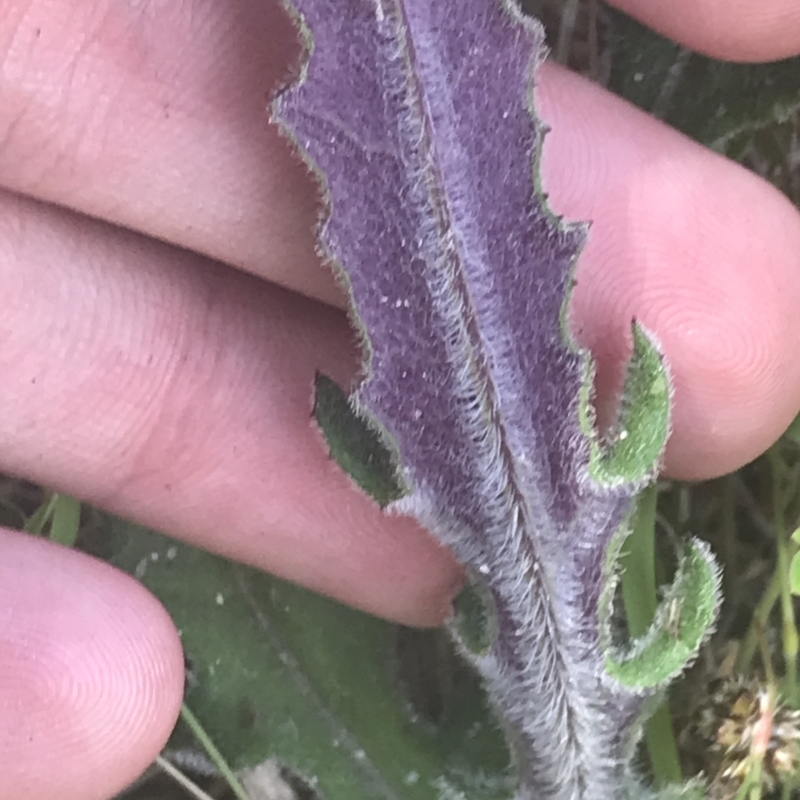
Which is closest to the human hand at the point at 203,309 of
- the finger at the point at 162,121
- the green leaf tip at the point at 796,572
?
the finger at the point at 162,121

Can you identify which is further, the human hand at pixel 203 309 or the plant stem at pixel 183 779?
the plant stem at pixel 183 779

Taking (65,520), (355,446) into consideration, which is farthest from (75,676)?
(355,446)

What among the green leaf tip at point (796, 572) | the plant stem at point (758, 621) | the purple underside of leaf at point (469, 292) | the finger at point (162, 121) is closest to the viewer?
the purple underside of leaf at point (469, 292)

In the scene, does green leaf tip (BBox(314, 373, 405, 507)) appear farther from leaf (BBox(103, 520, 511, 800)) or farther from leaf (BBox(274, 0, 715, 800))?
leaf (BBox(103, 520, 511, 800))

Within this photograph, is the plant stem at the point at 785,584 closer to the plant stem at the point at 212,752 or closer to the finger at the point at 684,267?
the finger at the point at 684,267

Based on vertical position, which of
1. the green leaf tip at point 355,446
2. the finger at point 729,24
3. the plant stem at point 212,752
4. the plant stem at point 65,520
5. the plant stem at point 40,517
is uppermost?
the finger at point 729,24

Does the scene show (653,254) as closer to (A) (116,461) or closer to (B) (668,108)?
(B) (668,108)

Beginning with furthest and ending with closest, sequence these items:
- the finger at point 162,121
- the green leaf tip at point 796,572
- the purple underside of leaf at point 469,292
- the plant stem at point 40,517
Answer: the plant stem at point 40,517 → the green leaf tip at point 796,572 → the finger at point 162,121 → the purple underside of leaf at point 469,292
